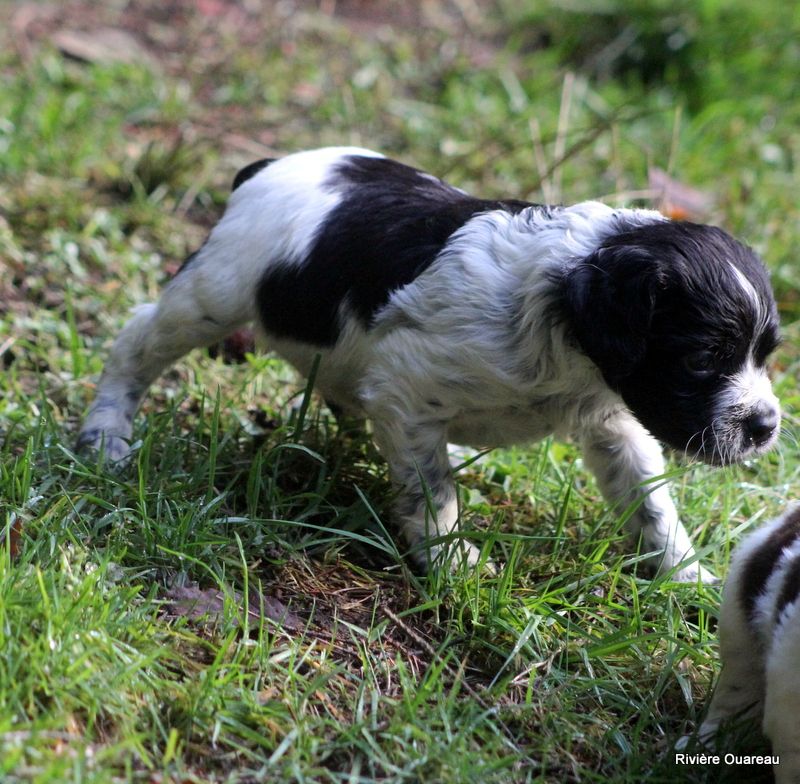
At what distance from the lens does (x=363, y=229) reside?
13.5ft

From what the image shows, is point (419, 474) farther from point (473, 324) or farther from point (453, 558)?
point (473, 324)

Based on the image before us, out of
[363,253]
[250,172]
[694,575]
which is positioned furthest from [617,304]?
[250,172]

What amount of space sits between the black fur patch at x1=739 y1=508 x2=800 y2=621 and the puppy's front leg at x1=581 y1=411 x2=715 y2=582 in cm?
84

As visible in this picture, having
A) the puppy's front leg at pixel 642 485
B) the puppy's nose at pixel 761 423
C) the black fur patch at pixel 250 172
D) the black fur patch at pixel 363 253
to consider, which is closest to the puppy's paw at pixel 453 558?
the puppy's front leg at pixel 642 485

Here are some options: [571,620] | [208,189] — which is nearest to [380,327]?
[571,620]

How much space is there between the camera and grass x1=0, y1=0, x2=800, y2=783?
302 centimetres

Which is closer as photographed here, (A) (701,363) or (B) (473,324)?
(A) (701,363)

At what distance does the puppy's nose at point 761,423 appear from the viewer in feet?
11.8

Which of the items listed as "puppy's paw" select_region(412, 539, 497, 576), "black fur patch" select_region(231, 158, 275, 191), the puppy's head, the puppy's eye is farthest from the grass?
"black fur patch" select_region(231, 158, 275, 191)

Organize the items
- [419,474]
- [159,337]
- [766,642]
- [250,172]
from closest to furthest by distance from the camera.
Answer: [766,642] → [419,474] → [159,337] → [250,172]

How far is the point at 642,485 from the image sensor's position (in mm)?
4102

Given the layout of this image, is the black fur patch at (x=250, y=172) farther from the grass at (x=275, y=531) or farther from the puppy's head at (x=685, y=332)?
the puppy's head at (x=685, y=332)

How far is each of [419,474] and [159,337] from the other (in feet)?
4.26

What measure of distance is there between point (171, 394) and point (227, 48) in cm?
427
